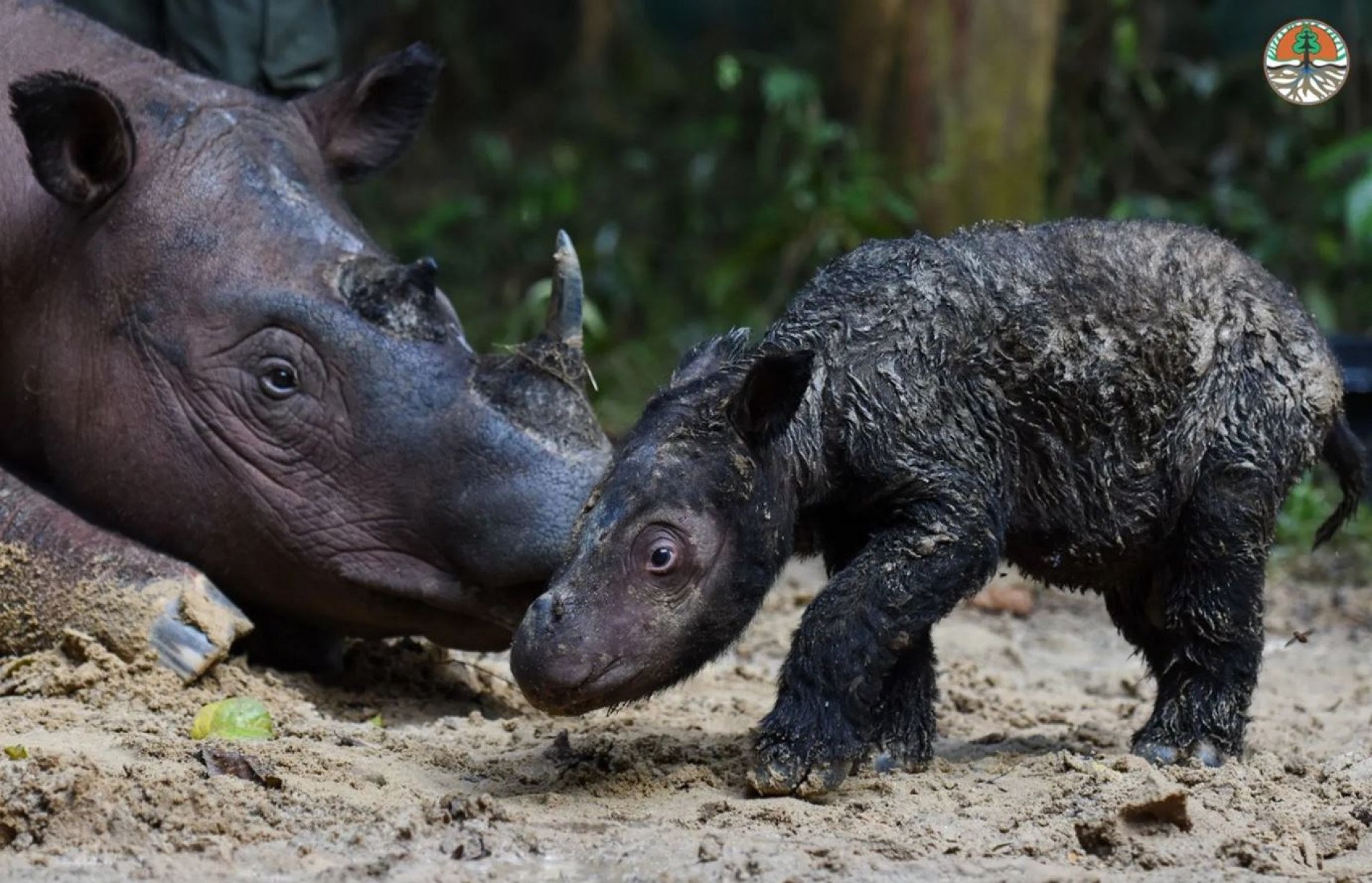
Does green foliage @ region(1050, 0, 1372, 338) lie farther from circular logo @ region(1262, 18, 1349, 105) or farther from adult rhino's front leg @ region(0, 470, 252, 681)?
adult rhino's front leg @ region(0, 470, 252, 681)

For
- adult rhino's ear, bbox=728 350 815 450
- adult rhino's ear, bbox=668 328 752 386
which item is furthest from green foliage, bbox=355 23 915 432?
adult rhino's ear, bbox=728 350 815 450

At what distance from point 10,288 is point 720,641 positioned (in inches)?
100

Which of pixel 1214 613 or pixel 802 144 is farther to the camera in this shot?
pixel 802 144

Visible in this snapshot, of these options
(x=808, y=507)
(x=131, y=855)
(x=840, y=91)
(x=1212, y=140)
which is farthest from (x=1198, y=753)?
(x=1212, y=140)

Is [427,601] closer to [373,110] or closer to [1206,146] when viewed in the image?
[373,110]

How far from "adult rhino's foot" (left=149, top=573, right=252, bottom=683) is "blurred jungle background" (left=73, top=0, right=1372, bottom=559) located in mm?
4929

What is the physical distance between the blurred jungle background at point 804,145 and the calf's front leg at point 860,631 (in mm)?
4562

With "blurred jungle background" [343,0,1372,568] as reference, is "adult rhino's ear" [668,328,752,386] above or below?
below

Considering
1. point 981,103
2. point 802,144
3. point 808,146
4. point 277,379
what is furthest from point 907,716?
point 802,144

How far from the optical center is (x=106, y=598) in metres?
4.86

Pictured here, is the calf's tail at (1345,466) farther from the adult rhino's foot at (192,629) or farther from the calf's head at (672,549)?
the adult rhino's foot at (192,629)

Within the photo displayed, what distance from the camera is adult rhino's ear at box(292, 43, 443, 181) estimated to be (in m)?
6.07

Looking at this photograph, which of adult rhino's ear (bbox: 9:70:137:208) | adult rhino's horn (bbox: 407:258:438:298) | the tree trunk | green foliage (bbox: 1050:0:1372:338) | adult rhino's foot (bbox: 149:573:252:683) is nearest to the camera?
adult rhino's foot (bbox: 149:573:252:683)

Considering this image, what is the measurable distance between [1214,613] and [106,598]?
2.80 m
